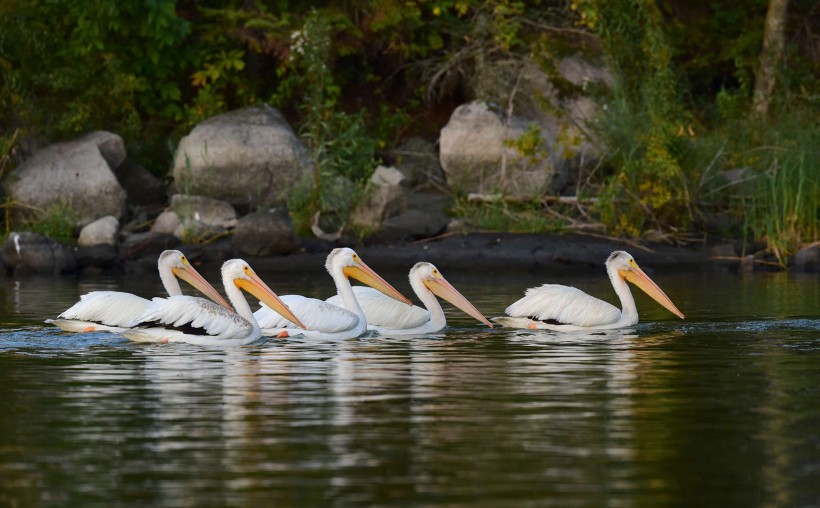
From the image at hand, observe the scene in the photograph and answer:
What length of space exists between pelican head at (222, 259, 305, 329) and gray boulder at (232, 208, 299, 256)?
939 centimetres

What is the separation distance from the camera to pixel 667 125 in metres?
21.9

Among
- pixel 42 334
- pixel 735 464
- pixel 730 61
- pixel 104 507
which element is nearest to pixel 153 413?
pixel 104 507

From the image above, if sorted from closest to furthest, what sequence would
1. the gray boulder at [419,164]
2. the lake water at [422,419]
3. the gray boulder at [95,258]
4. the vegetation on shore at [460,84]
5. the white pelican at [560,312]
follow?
1. the lake water at [422,419]
2. the white pelican at [560,312]
3. the vegetation on shore at [460,84]
4. the gray boulder at [95,258]
5. the gray boulder at [419,164]

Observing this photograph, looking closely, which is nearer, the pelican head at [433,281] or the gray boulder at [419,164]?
the pelican head at [433,281]

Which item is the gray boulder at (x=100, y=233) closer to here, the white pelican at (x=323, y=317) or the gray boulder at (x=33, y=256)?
the gray boulder at (x=33, y=256)

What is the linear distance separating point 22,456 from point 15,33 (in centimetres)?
2006

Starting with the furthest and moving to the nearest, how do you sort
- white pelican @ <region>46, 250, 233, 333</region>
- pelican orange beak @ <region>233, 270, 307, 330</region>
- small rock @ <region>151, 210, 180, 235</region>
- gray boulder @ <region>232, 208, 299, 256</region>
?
small rock @ <region>151, 210, 180, 235</region> → gray boulder @ <region>232, 208, 299, 256</region> → pelican orange beak @ <region>233, 270, 307, 330</region> → white pelican @ <region>46, 250, 233, 333</region>

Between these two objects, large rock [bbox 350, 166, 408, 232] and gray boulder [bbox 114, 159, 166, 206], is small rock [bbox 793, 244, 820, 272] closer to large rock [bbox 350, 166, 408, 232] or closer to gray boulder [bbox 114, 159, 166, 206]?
large rock [bbox 350, 166, 408, 232]

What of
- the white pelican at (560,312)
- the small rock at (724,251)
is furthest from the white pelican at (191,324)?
the small rock at (724,251)

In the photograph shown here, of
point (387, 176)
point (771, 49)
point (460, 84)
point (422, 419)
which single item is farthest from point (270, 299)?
point (460, 84)

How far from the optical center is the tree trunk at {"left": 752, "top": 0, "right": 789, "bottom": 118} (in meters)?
25.7

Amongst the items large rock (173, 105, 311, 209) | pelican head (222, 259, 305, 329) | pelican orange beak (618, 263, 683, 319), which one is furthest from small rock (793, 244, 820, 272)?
pelican head (222, 259, 305, 329)

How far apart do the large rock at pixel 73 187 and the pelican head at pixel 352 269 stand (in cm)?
1147

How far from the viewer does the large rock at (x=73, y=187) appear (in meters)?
25.2
